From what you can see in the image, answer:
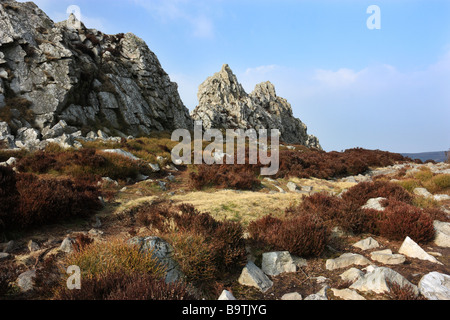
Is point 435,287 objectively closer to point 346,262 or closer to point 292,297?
point 346,262

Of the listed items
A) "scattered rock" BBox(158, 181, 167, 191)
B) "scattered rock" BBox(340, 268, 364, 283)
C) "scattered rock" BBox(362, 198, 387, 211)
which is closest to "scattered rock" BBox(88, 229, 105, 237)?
"scattered rock" BBox(158, 181, 167, 191)

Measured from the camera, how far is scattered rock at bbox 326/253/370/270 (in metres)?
4.37

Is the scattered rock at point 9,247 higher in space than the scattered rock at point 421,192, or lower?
lower

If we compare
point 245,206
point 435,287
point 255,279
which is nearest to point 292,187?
point 245,206

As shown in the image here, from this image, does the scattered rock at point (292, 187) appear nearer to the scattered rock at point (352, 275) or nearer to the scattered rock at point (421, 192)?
the scattered rock at point (421, 192)

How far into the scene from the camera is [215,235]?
4.50 meters

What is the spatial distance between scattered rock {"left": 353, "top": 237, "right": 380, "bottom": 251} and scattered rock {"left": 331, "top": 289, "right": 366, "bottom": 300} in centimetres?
225

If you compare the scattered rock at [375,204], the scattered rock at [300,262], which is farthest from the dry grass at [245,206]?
the scattered rock at [375,204]

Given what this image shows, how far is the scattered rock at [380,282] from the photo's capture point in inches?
127

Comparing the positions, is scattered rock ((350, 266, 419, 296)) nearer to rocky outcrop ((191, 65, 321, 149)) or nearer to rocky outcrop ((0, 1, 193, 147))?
rocky outcrop ((0, 1, 193, 147))

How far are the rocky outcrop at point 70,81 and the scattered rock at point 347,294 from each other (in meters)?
17.8

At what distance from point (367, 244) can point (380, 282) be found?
87.6 inches

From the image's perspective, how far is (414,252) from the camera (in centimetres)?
455
